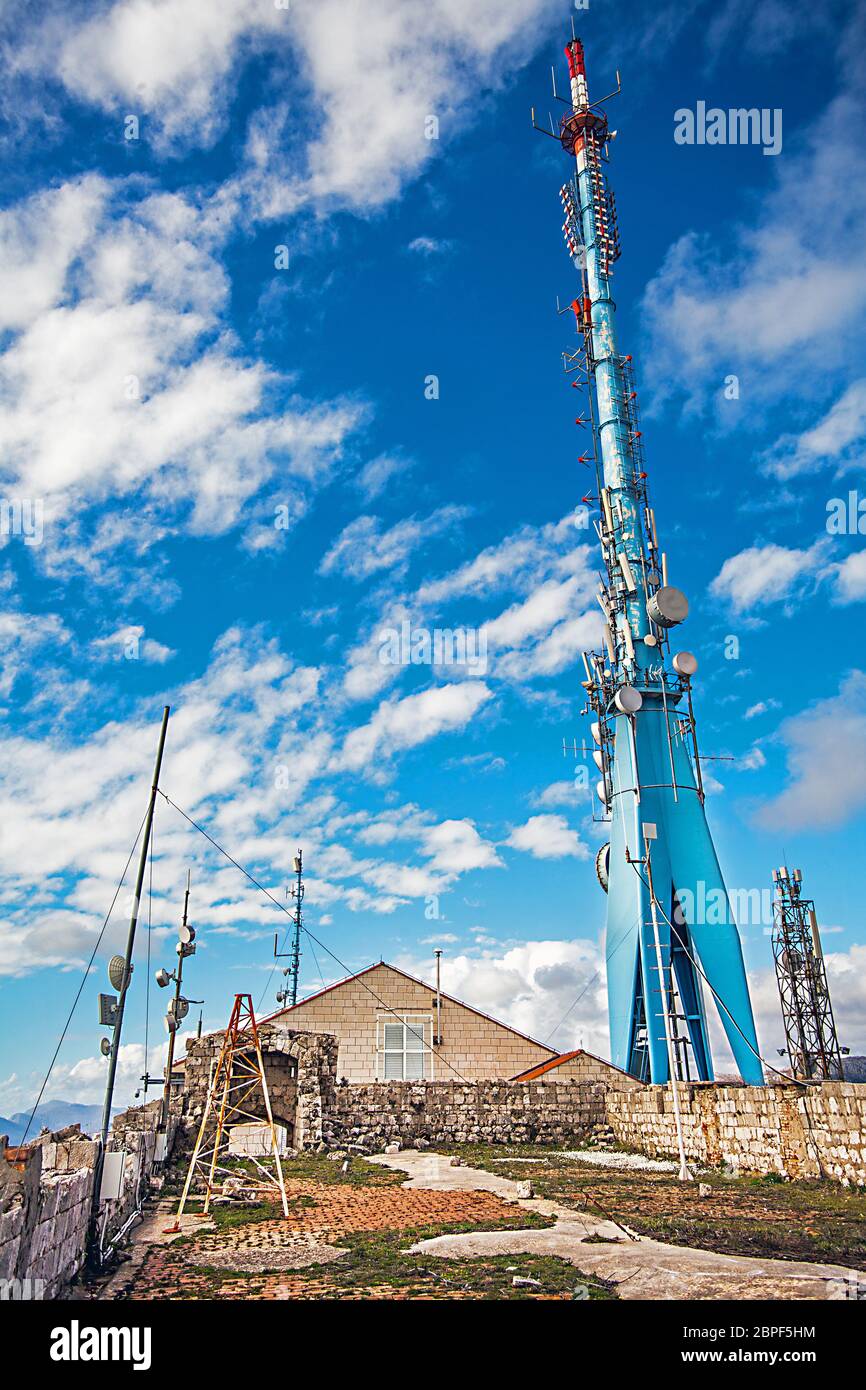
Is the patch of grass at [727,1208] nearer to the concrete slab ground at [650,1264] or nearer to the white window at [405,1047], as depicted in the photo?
the concrete slab ground at [650,1264]

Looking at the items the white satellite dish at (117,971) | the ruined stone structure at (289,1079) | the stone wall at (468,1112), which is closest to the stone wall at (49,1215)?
the white satellite dish at (117,971)

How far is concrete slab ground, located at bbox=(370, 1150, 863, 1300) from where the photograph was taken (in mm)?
6004

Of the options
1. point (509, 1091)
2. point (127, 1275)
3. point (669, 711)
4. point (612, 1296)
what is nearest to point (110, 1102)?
point (127, 1275)

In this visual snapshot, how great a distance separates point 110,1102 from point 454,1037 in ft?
74.7

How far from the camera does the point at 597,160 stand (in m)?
38.7

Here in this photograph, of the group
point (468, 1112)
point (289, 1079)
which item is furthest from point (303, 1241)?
point (289, 1079)

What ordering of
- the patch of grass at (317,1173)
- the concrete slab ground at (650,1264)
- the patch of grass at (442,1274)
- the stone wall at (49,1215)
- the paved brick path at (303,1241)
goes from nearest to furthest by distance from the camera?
1. the stone wall at (49,1215)
2. the concrete slab ground at (650,1264)
3. the patch of grass at (442,1274)
4. the paved brick path at (303,1241)
5. the patch of grass at (317,1173)

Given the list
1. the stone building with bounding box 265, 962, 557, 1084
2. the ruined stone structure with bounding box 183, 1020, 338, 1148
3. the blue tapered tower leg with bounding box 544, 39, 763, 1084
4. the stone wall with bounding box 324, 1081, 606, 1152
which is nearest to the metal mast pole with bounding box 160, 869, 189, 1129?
the ruined stone structure with bounding box 183, 1020, 338, 1148

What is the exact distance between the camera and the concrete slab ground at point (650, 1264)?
6.00m

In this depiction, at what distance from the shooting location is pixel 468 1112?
21.3 m

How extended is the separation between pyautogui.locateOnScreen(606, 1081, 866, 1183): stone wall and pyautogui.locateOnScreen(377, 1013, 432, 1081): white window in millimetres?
13460

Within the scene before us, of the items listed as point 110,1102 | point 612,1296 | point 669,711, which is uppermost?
point 669,711
